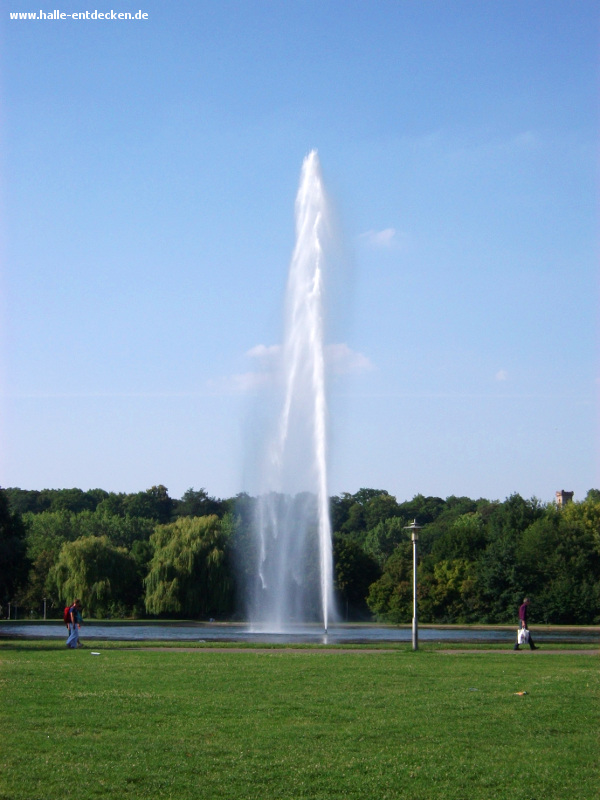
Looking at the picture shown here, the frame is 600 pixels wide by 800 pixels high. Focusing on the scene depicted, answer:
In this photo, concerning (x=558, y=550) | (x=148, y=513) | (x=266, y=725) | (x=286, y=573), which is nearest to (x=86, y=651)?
(x=266, y=725)

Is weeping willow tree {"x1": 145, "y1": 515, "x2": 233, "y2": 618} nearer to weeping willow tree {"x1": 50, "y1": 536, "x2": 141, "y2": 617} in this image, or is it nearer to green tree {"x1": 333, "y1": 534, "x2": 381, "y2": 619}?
weeping willow tree {"x1": 50, "y1": 536, "x2": 141, "y2": 617}

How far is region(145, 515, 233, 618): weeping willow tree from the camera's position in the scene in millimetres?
53594

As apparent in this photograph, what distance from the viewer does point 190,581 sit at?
54.3 metres

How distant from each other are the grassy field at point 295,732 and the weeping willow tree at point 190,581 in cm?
3563

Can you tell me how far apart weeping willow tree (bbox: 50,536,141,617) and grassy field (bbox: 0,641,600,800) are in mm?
38048

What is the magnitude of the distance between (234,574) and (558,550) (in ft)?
67.0

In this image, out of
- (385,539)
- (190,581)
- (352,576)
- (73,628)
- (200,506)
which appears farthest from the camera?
(200,506)

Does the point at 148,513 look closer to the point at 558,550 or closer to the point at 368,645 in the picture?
the point at 558,550

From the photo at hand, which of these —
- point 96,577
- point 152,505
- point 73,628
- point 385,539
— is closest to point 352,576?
point 96,577

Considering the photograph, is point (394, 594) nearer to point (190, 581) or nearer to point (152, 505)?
point (190, 581)

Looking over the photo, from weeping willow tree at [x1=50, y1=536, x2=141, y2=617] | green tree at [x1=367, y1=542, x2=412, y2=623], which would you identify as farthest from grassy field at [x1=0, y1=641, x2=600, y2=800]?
weeping willow tree at [x1=50, y1=536, x2=141, y2=617]

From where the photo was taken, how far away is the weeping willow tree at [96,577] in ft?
182

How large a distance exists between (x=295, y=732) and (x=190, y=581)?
44.0 m

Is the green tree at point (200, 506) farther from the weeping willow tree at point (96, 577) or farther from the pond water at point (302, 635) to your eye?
the pond water at point (302, 635)
